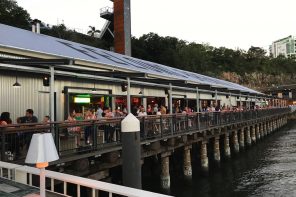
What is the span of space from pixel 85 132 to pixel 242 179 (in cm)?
1275

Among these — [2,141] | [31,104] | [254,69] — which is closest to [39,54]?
[31,104]

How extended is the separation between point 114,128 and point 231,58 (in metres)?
119

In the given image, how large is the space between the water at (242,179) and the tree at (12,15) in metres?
39.1

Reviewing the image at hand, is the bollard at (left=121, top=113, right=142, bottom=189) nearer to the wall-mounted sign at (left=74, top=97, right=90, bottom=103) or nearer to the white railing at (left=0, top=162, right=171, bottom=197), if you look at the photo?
the white railing at (left=0, top=162, right=171, bottom=197)

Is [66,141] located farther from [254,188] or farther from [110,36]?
[110,36]

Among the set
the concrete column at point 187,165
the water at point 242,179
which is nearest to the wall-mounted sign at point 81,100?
the water at point 242,179

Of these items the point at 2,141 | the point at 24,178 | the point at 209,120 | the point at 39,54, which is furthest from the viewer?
→ the point at 209,120

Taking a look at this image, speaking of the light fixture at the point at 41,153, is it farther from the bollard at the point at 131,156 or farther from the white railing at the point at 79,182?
the bollard at the point at 131,156

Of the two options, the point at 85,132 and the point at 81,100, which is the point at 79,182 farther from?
the point at 81,100

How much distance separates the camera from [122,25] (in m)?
39.5

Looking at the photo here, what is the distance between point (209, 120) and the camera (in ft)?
69.9

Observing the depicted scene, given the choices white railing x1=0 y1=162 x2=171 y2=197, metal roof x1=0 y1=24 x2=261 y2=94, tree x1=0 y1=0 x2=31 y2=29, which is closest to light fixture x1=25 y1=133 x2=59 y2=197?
white railing x1=0 y1=162 x2=171 y2=197

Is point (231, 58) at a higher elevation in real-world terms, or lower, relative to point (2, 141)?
higher

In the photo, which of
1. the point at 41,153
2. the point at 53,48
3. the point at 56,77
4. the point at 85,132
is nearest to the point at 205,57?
the point at 56,77
